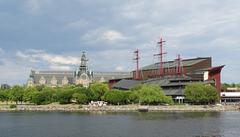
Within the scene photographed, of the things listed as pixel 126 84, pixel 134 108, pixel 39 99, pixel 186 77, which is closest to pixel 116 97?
pixel 134 108

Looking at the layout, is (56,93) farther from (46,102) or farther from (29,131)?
(29,131)

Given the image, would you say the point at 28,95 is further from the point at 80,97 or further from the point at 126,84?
the point at 126,84

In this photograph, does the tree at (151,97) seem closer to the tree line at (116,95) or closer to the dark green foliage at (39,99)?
the tree line at (116,95)

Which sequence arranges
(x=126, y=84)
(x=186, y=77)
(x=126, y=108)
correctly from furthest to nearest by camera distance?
(x=126, y=84), (x=186, y=77), (x=126, y=108)

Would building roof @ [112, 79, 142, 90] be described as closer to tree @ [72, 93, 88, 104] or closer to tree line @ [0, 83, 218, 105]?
tree line @ [0, 83, 218, 105]

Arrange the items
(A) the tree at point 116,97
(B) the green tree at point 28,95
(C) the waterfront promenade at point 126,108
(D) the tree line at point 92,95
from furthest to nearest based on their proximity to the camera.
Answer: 1. (B) the green tree at point 28,95
2. (A) the tree at point 116,97
3. (D) the tree line at point 92,95
4. (C) the waterfront promenade at point 126,108

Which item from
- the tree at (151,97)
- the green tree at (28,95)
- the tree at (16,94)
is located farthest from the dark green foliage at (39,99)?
the tree at (151,97)

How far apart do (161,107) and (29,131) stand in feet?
222

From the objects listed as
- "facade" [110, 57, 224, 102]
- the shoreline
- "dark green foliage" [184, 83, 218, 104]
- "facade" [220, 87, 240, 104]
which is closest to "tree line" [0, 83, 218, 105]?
"dark green foliage" [184, 83, 218, 104]

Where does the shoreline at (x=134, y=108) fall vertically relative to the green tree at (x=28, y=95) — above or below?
below

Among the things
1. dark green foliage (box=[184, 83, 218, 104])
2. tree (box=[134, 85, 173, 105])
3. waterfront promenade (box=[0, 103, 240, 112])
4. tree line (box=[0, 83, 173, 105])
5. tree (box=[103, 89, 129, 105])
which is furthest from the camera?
tree (box=[103, 89, 129, 105])

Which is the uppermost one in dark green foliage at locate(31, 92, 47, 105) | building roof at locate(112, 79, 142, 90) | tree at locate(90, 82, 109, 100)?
building roof at locate(112, 79, 142, 90)

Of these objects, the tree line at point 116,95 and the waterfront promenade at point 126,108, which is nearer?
the waterfront promenade at point 126,108

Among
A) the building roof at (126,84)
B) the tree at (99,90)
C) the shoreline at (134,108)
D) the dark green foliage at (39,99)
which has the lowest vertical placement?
the shoreline at (134,108)
